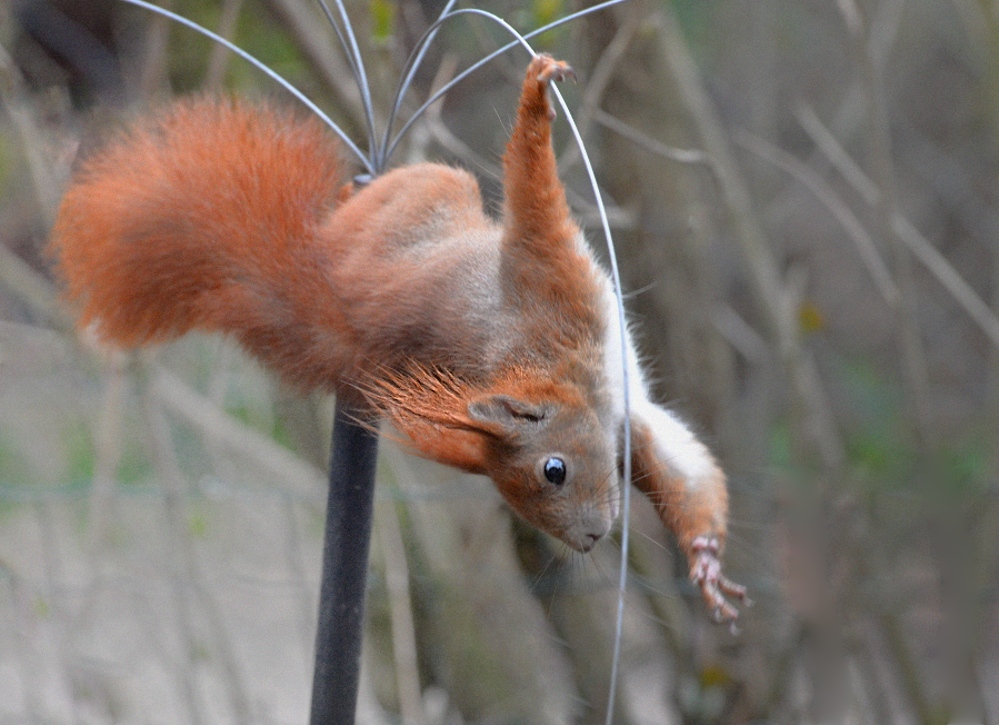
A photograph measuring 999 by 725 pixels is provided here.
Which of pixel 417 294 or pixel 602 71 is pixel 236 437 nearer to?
pixel 602 71

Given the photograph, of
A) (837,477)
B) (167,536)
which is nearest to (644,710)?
(837,477)

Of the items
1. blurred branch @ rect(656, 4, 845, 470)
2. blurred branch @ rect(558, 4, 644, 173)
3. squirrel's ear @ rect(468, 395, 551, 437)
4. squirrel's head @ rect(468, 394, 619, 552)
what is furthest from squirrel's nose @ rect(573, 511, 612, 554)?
blurred branch @ rect(656, 4, 845, 470)

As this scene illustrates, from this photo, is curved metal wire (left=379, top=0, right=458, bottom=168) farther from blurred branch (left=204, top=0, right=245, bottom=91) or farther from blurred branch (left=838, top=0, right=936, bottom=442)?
blurred branch (left=838, top=0, right=936, bottom=442)

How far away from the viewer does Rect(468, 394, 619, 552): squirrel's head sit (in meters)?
0.99

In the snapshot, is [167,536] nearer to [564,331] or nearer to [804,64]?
[564,331]

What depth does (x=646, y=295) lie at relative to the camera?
6.31 feet

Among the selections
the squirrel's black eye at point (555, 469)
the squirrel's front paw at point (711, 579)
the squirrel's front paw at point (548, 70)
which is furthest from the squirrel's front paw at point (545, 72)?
the squirrel's front paw at point (711, 579)

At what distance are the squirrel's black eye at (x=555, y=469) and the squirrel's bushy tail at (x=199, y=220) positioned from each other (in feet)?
0.97

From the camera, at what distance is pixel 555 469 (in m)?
0.99

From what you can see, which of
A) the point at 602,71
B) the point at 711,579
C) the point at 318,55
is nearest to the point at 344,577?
the point at 711,579

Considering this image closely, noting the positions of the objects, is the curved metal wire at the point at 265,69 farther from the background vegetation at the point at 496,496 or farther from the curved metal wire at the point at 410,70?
the background vegetation at the point at 496,496

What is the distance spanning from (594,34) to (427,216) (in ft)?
2.76

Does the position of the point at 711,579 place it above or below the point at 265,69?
below

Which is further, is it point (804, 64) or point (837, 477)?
point (804, 64)
